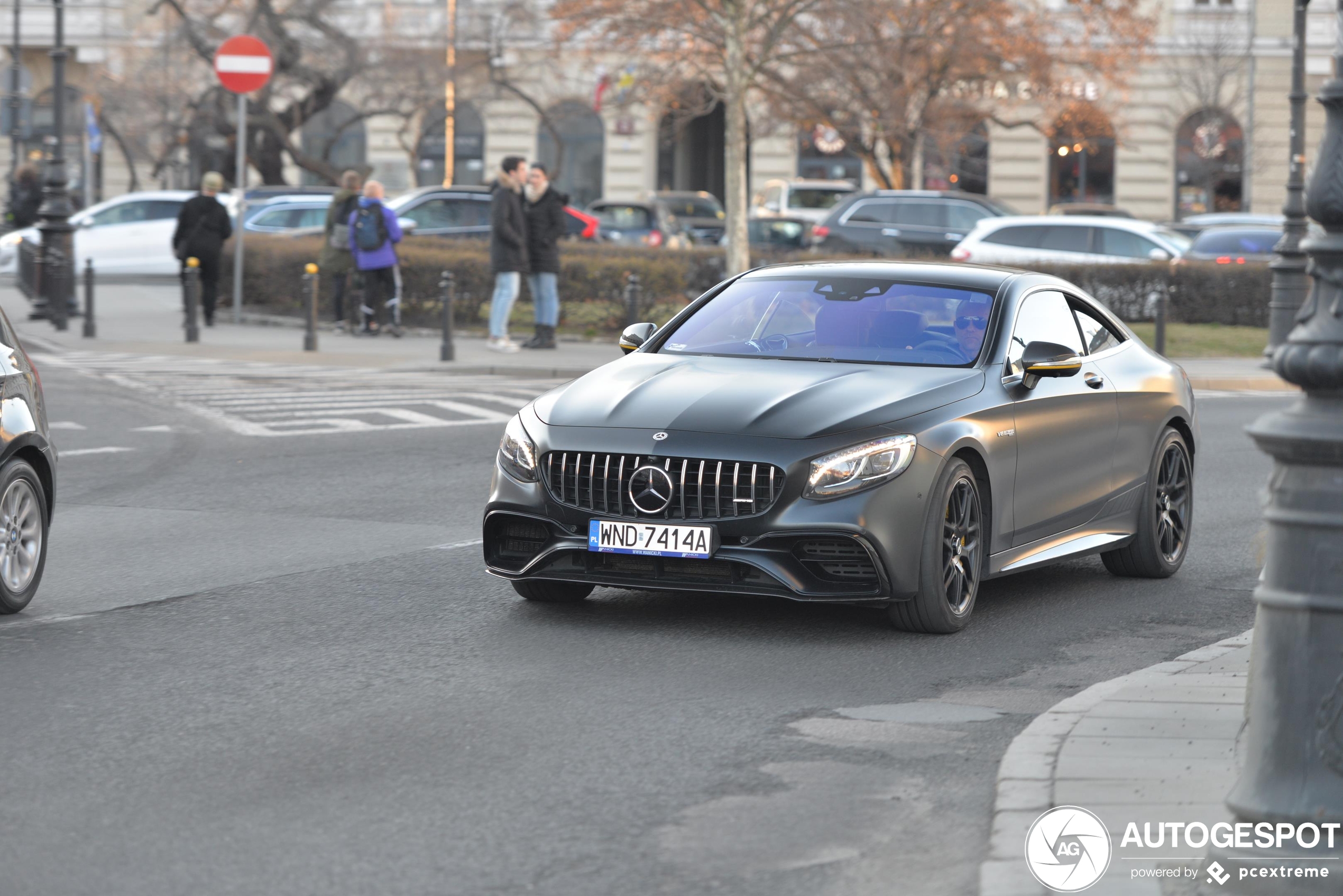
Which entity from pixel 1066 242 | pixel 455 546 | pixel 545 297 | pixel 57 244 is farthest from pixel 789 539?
pixel 1066 242

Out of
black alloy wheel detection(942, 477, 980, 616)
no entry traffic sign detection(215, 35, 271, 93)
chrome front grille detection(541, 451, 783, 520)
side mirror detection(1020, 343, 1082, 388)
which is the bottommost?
black alloy wheel detection(942, 477, 980, 616)

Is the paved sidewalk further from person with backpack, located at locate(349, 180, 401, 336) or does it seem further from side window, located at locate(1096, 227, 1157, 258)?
side window, located at locate(1096, 227, 1157, 258)

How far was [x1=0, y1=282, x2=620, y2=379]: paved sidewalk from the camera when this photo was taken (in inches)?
824

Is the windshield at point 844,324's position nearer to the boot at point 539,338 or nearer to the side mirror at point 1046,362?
the side mirror at point 1046,362

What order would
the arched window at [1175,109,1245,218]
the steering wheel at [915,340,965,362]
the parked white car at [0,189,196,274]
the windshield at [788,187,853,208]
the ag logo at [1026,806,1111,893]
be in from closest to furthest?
the ag logo at [1026,806,1111,893]
the steering wheel at [915,340,965,362]
the parked white car at [0,189,196,274]
the windshield at [788,187,853,208]
the arched window at [1175,109,1245,218]

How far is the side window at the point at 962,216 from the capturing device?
109 ft

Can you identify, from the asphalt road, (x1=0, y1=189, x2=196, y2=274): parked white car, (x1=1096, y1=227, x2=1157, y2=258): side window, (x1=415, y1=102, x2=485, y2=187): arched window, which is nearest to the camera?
the asphalt road

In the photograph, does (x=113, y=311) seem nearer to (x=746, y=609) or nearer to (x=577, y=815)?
(x=746, y=609)

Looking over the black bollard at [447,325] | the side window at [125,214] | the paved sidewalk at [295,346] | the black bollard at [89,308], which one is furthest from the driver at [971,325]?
the side window at [125,214]

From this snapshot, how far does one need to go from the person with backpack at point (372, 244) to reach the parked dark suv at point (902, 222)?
1025 centimetres

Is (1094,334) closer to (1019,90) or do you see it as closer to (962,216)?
(962,216)

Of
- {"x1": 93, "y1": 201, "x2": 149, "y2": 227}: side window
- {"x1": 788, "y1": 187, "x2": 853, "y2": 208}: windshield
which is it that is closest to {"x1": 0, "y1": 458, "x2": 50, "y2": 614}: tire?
{"x1": 93, "y1": 201, "x2": 149, "y2": 227}: side window

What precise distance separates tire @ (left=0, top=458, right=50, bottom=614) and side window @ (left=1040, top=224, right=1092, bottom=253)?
892 inches

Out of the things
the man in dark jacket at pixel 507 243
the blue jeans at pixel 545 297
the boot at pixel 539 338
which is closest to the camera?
the man in dark jacket at pixel 507 243
